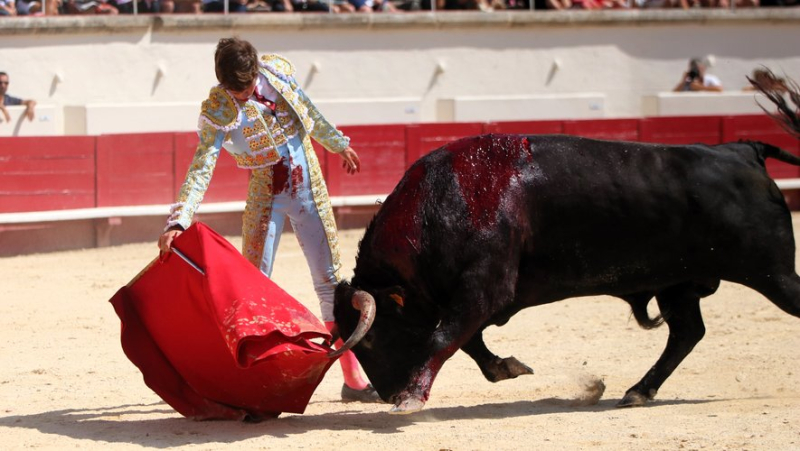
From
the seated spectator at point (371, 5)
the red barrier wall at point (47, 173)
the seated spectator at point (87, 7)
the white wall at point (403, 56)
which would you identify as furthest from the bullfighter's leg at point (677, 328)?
the seated spectator at point (371, 5)

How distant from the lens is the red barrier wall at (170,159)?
29.3ft

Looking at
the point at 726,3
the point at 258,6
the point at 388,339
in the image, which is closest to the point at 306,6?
the point at 258,6

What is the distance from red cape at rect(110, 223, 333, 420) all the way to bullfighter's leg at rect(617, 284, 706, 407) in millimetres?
1244

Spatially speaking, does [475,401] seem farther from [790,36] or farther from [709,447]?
[790,36]

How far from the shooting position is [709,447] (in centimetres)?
360

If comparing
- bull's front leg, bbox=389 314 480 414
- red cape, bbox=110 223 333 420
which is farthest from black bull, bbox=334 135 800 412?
red cape, bbox=110 223 333 420

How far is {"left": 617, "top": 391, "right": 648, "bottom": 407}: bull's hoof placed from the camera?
4.37 metres

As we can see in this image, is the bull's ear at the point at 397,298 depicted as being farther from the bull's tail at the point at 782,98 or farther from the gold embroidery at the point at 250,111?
the bull's tail at the point at 782,98

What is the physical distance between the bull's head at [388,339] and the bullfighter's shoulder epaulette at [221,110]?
0.66 m

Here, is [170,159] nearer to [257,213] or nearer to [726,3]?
[257,213]

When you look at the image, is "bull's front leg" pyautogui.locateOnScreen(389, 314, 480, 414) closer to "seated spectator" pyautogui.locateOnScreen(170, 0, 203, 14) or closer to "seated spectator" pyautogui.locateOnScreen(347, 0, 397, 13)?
"seated spectator" pyautogui.locateOnScreen(170, 0, 203, 14)

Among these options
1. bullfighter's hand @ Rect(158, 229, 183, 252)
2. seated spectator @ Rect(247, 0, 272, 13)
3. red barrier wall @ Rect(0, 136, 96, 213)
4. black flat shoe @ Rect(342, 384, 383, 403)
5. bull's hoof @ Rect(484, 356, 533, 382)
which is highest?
bullfighter's hand @ Rect(158, 229, 183, 252)

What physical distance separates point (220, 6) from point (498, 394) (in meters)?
8.09

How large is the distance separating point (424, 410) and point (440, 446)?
642 mm
